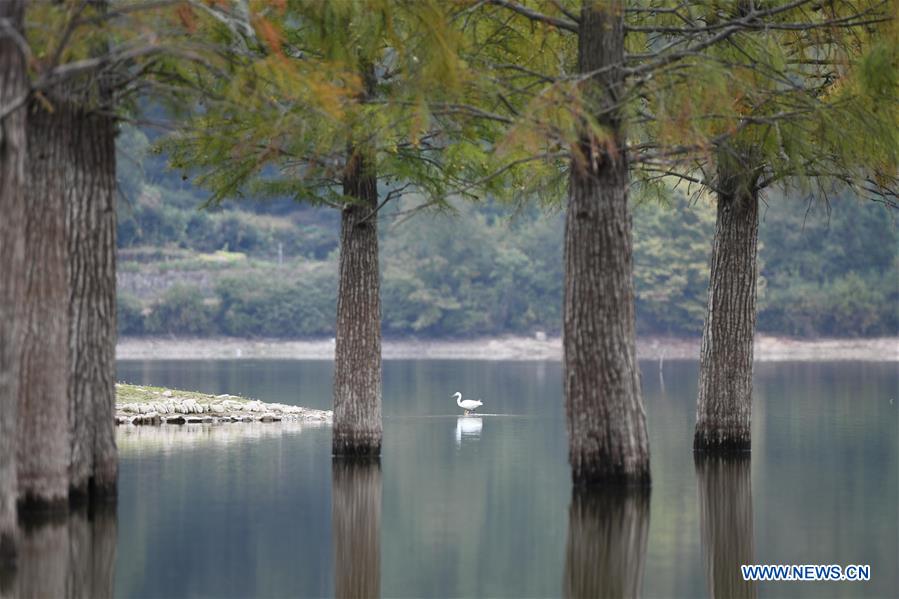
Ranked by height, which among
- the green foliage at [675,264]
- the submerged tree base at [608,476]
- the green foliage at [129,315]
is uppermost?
the green foliage at [675,264]

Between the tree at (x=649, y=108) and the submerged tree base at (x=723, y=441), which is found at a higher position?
the tree at (x=649, y=108)

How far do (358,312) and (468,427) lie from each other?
8196 mm

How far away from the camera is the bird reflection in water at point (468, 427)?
22.5 meters

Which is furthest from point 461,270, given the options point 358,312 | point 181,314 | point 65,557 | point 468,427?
point 65,557

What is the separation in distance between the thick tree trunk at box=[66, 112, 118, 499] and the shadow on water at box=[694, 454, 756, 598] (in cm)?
535

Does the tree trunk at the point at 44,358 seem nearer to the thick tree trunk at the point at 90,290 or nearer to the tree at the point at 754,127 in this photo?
the thick tree trunk at the point at 90,290

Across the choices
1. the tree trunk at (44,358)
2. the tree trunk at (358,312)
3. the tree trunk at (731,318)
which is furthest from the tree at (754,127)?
the tree trunk at (44,358)

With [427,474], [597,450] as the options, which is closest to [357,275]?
[427,474]

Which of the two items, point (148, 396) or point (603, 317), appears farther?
point (148, 396)

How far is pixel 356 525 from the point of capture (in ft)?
42.3

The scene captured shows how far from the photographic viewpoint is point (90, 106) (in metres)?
11.9

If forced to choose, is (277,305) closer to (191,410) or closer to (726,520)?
(191,410)

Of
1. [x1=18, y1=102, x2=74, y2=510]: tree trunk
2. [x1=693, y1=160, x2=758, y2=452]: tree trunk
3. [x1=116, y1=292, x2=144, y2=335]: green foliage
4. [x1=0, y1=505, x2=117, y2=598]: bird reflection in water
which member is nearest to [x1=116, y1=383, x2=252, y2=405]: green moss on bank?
[x1=693, y1=160, x2=758, y2=452]: tree trunk

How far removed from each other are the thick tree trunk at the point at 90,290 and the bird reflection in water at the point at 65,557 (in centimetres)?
69
